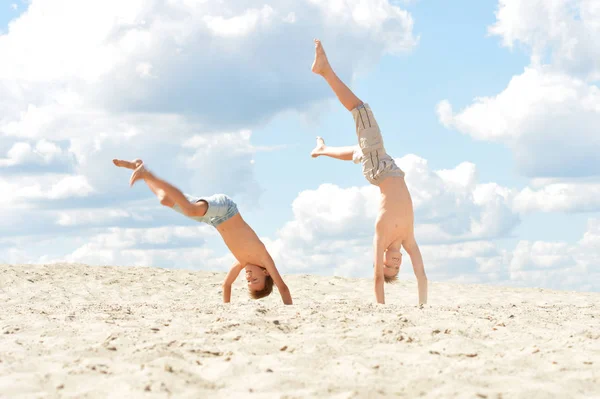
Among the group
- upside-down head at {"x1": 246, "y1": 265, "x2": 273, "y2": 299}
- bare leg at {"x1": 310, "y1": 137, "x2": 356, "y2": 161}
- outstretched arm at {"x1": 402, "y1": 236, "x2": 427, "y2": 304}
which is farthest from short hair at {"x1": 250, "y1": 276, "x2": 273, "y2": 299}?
bare leg at {"x1": 310, "y1": 137, "x2": 356, "y2": 161}

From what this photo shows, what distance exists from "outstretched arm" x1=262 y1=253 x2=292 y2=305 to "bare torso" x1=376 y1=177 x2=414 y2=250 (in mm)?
1154

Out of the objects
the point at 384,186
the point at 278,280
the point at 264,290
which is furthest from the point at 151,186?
the point at 384,186

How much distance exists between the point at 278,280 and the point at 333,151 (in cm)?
189

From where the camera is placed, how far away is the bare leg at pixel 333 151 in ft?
25.4

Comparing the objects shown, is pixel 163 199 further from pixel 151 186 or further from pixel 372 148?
pixel 372 148

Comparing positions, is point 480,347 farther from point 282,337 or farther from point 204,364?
point 204,364

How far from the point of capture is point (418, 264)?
7.43m

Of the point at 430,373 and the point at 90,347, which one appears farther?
Answer: the point at 90,347

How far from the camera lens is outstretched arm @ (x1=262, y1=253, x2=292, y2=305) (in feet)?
22.5

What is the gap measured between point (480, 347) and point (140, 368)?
7.59 ft

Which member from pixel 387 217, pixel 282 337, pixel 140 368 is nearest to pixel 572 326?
pixel 387 217

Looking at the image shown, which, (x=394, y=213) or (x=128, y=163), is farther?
(x=394, y=213)

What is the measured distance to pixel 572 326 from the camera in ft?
18.6

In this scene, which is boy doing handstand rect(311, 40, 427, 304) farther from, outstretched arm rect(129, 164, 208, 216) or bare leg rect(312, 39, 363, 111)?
outstretched arm rect(129, 164, 208, 216)
